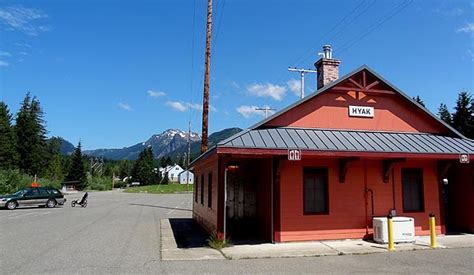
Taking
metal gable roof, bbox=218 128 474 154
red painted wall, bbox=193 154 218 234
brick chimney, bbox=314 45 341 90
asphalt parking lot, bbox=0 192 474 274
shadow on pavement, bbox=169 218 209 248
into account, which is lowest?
shadow on pavement, bbox=169 218 209 248

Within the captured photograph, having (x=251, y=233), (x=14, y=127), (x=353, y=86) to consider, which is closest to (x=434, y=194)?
(x=353, y=86)

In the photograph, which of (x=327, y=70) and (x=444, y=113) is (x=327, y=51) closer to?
(x=327, y=70)

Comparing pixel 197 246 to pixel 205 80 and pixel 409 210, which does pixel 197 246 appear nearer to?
pixel 409 210

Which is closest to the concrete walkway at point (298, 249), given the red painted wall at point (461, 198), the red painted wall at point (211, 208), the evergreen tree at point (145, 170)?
the red painted wall at point (211, 208)

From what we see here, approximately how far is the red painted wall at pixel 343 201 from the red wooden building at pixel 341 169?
0.03 meters

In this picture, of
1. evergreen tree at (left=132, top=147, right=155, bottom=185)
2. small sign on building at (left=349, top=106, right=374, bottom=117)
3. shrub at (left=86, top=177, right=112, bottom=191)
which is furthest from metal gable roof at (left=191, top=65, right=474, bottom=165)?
evergreen tree at (left=132, top=147, right=155, bottom=185)

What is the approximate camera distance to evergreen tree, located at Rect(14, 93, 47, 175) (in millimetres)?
75250

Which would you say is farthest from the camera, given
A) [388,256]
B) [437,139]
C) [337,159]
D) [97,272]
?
[437,139]

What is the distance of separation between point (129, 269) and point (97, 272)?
0.68 metres

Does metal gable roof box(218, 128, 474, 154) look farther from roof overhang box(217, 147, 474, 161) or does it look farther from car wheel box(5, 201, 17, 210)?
car wheel box(5, 201, 17, 210)

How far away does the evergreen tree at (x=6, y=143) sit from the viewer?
64875 millimetres

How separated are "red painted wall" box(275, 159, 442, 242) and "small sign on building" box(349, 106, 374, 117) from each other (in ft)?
5.81

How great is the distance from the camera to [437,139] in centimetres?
1397

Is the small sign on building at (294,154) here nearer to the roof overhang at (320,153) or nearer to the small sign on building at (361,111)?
the roof overhang at (320,153)
